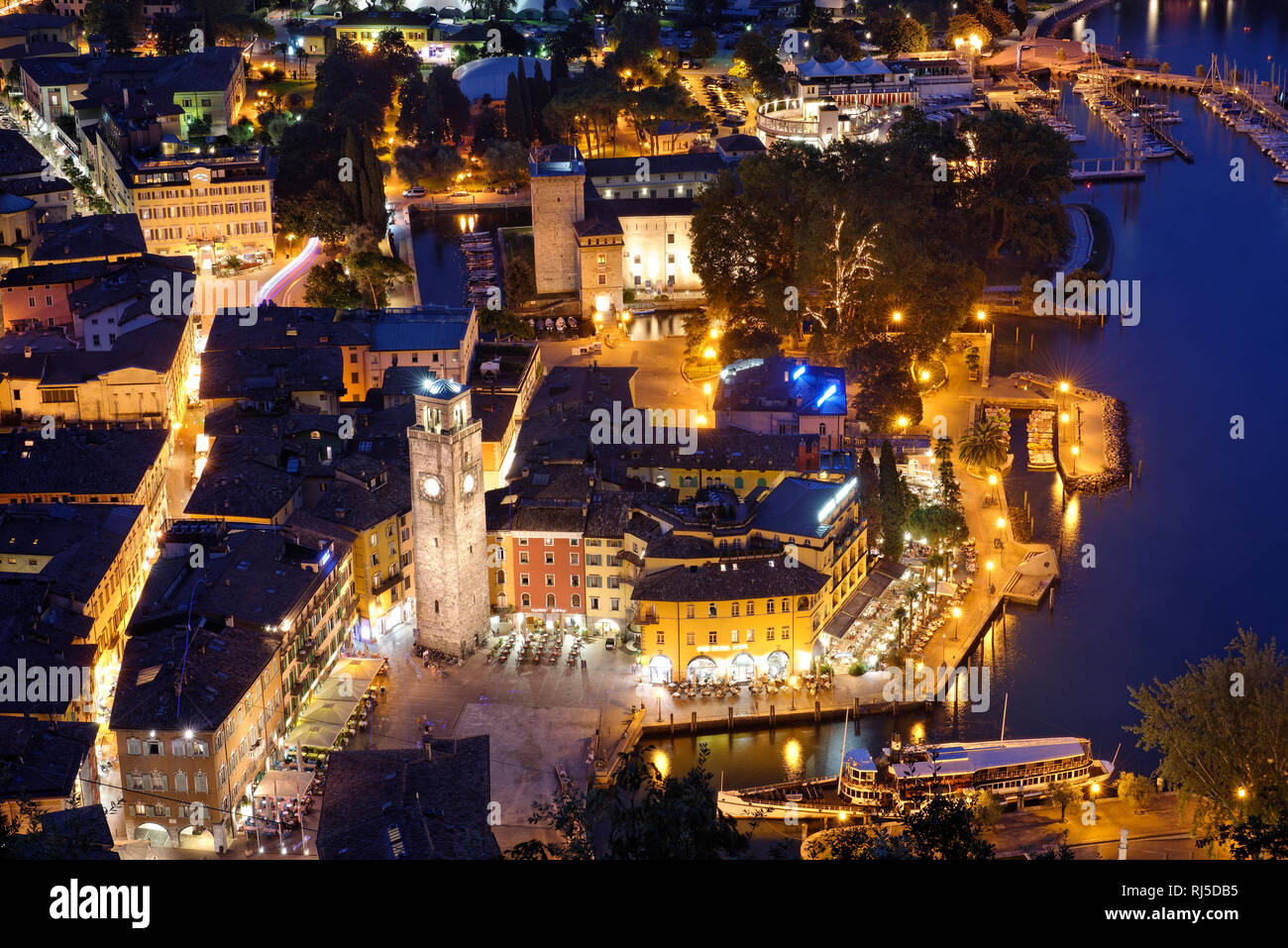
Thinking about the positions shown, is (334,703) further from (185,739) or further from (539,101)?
(539,101)

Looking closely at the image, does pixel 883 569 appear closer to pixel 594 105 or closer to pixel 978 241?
pixel 978 241

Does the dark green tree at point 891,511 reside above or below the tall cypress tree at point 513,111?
below

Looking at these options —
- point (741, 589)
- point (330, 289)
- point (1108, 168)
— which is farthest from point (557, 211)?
point (1108, 168)

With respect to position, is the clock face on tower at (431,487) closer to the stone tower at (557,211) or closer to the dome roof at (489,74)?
the stone tower at (557,211)

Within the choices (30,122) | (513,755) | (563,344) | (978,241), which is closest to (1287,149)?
(978,241)

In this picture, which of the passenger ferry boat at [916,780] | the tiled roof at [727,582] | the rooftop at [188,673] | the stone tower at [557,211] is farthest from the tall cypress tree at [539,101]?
the passenger ferry boat at [916,780]
